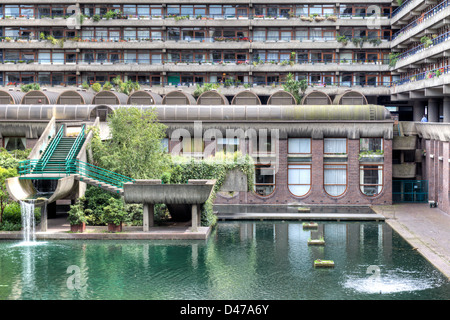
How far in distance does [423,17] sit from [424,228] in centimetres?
3041

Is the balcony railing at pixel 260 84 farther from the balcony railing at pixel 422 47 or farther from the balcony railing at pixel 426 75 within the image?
the balcony railing at pixel 422 47

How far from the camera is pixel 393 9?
250ft

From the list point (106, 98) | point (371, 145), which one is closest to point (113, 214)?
point (106, 98)

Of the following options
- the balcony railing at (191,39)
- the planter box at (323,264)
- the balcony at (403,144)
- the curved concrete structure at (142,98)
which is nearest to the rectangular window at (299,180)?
the balcony at (403,144)

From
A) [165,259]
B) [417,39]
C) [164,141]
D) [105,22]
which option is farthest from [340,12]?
[165,259]

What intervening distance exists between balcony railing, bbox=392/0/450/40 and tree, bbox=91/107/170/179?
99.2ft

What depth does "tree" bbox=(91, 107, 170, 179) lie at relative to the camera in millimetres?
43469

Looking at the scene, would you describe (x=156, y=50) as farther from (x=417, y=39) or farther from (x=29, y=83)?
(x=417, y=39)

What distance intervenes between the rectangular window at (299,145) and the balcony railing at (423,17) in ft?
59.6

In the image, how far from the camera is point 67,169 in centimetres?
4141

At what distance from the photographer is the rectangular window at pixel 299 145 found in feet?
173

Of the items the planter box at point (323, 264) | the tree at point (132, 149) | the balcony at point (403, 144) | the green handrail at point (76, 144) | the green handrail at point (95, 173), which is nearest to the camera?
the planter box at point (323, 264)

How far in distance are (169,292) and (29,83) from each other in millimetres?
56871

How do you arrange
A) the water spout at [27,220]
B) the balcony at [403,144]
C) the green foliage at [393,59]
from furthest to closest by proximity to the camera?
the green foliage at [393,59] → the balcony at [403,144] → the water spout at [27,220]
